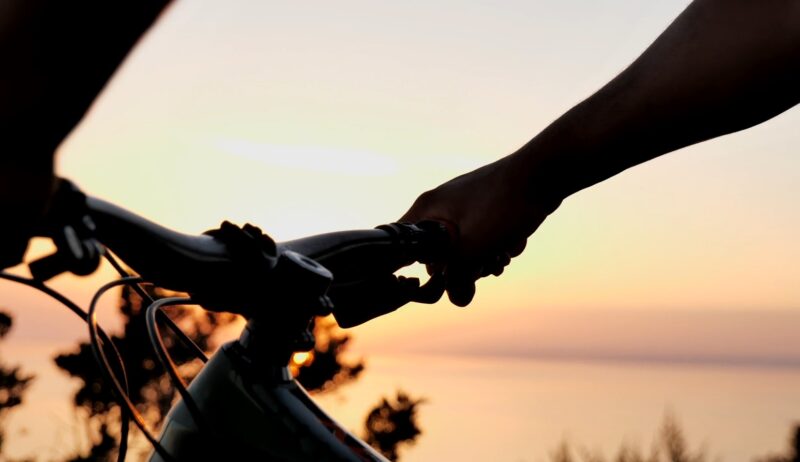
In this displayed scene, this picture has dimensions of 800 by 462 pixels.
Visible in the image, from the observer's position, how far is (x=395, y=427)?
10.1 m

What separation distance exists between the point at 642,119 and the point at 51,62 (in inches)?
40.6

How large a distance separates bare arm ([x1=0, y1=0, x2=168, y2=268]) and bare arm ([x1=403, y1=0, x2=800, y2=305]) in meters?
0.96

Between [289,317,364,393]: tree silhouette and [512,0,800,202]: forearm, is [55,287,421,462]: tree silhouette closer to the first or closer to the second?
[289,317,364,393]: tree silhouette

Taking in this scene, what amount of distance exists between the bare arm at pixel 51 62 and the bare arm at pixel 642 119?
0.96 m

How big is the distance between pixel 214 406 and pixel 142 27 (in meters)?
0.56

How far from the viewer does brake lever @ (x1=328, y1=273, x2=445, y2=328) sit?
1498mm

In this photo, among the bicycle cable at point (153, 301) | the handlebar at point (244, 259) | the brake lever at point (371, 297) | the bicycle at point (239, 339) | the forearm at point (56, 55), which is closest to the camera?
the forearm at point (56, 55)

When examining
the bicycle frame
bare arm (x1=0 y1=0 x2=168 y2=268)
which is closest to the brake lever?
the bicycle frame

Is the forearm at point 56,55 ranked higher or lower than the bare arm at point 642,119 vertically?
lower

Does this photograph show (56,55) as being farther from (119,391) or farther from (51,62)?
(119,391)

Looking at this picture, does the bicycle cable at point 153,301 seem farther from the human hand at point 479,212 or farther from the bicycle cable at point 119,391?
the human hand at point 479,212

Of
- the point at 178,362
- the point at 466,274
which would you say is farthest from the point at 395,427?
the point at 466,274

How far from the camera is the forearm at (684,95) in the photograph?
1519mm

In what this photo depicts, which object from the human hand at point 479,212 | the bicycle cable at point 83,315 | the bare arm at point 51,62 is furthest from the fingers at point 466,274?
the bare arm at point 51,62
